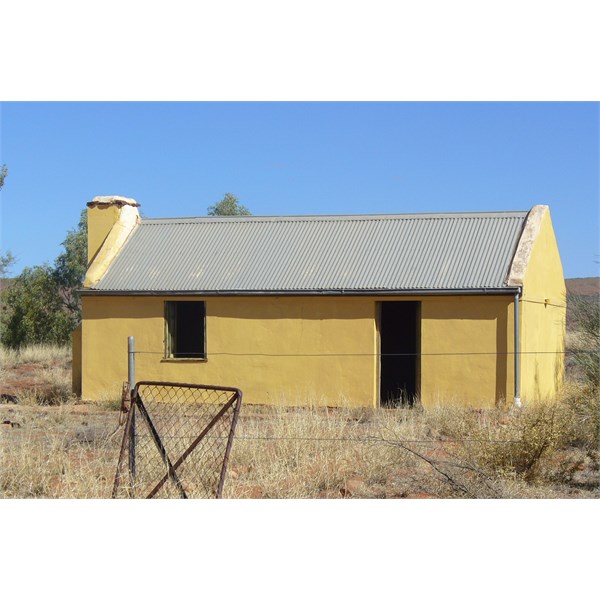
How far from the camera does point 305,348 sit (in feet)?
58.9

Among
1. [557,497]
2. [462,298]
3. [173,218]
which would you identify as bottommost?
[557,497]

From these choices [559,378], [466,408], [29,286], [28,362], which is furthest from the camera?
[29,286]

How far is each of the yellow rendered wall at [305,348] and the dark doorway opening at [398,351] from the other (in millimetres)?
906

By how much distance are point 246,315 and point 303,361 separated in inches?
57.2

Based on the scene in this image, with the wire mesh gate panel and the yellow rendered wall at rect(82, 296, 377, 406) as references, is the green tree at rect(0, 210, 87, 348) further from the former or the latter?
the wire mesh gate panel

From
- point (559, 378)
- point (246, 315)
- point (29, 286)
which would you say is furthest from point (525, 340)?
point (29, 286)

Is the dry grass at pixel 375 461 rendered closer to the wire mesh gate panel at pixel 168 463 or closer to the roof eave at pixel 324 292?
the wire mesh gate panel at pixel 168 463

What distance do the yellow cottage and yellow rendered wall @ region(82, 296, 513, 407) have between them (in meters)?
0.03

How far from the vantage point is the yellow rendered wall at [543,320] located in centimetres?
1739

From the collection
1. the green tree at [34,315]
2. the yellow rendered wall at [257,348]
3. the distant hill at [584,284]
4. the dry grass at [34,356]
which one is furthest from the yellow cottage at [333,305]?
the distant hill at [584,284]

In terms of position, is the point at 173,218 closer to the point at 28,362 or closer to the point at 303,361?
the point at 303,361

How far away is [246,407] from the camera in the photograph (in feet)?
59.2

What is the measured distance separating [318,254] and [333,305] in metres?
1.53

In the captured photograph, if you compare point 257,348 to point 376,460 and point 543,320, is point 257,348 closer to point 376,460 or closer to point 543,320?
point 543,320
